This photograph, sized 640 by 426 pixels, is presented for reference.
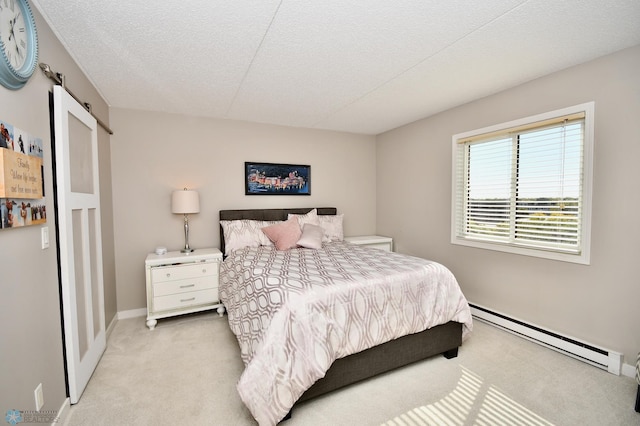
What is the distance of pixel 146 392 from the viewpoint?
2.06m

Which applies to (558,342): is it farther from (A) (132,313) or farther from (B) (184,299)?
(A) (132,313)

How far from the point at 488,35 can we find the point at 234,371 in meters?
3.21

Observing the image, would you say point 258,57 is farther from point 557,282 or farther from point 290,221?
point 557,282

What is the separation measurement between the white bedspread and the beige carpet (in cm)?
31

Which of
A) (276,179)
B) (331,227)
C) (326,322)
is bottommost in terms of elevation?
(326,322)

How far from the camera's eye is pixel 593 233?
2.37 m

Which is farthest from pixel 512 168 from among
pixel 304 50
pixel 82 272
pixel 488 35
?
pixel 82 272

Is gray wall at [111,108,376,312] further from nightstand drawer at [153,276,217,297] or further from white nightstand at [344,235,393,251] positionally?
white nightstand at [344,235,393,251]

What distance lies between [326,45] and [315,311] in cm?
192

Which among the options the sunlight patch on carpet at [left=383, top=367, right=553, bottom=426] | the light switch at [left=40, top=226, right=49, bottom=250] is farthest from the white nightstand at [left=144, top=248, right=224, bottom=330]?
the sunlight patch on carpet at [left=383, top=367, right=553, bottom=426]

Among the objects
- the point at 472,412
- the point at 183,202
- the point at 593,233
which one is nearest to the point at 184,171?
the point at 183,202

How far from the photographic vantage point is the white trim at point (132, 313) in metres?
3.41

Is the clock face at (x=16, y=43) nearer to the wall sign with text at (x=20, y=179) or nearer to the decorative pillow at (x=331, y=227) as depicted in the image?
the wall sign with text at (x=20, y=179)

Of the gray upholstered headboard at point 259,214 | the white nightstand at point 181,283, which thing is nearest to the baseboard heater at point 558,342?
the gray upholstered headboard at point 259,214
